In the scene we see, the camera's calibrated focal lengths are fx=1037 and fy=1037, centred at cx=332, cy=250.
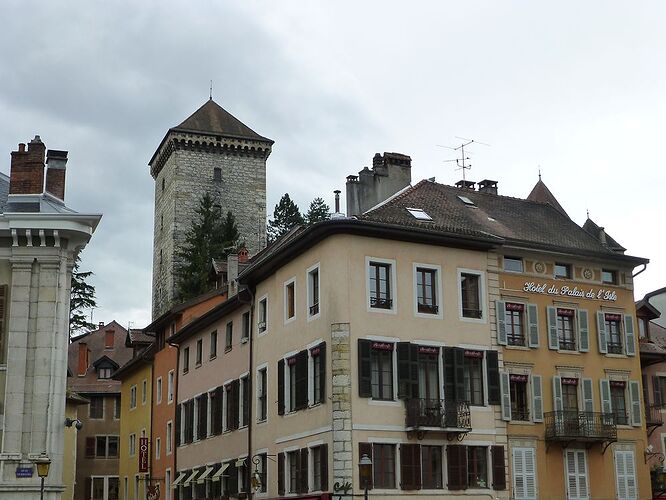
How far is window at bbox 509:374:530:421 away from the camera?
34562 millimetres

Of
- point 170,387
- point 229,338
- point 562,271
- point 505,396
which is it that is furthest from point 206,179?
point 505,396

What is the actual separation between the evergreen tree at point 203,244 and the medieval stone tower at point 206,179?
138 centimetres

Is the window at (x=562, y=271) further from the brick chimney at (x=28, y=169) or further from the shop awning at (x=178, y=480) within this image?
the shop awning at (x=178, y=480)

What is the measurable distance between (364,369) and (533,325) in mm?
7149

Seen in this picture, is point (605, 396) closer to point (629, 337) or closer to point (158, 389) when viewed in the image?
point (629, 337)

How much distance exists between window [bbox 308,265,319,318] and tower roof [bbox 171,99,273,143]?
5746 cm

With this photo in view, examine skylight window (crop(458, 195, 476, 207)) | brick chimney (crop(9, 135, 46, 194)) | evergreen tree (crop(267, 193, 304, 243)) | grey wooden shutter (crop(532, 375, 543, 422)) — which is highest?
evergreen tree (crop(267, 193, 304, 243))

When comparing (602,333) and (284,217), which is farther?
(284,217)

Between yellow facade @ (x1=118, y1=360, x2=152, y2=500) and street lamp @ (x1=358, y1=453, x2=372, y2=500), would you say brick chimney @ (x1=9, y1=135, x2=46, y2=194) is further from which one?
yellow facade @ (x1=118, y1=360, x2=152, y2=500)

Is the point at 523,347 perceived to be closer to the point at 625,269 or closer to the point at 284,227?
the point at 625,269

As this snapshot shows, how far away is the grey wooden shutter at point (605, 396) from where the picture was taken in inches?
Result: 1427

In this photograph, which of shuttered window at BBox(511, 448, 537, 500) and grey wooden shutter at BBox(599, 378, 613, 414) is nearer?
shuttered window at BBox(511, 448, 537, 500)

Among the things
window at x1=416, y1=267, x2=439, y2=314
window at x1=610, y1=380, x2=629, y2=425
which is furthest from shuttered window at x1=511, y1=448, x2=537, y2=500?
window at x1=416, y1=267, x2=439, y2=314

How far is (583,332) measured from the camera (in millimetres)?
36719
